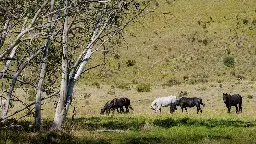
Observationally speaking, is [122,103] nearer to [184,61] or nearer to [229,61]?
[229,61]

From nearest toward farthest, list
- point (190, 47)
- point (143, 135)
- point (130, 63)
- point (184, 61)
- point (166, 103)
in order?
point (143, 135) < point (166, 103) < point (130, 63) < point (184, 61) < point (190, 47)

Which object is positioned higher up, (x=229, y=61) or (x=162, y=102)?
(x=229, y=61)

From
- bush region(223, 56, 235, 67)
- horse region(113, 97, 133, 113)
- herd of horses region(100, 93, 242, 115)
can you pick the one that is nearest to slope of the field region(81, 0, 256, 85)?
bush region(223, 56, 235, 67)

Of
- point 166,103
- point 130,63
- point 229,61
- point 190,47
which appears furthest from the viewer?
point 190,47

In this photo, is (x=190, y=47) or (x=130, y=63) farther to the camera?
(x=190, y=47)

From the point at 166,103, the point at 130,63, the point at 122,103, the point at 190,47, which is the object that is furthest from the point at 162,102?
the point at 190,47

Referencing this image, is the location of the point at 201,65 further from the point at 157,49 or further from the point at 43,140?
the point at 43,140

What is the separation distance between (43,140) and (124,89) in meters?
43.5

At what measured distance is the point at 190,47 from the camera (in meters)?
81.5

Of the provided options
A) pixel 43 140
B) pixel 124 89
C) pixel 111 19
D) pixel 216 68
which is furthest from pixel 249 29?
pixel 43 140

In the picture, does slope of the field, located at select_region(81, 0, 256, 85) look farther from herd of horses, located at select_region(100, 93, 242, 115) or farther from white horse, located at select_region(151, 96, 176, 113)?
herd of horses, located at select_region(100, 93, 242, 115)

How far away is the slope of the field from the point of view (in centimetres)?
7294

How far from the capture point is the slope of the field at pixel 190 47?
7294 cm

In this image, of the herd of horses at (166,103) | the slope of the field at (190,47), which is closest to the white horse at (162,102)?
the herd of horses at (166,103)
